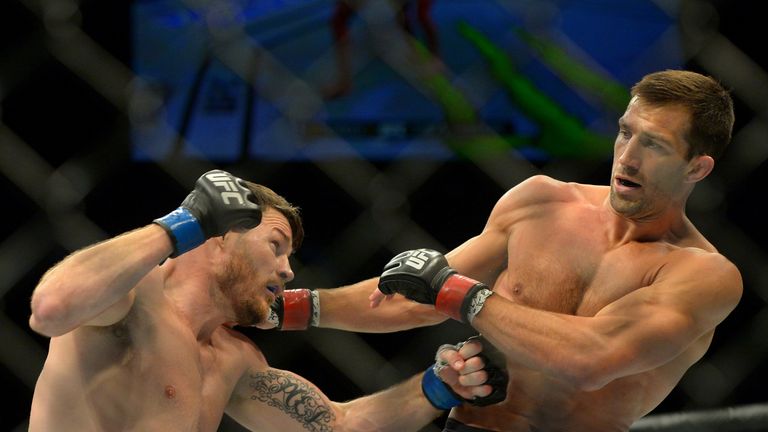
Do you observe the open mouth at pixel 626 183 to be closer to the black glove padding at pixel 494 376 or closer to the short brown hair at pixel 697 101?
the short brown hair at pixel 697 101

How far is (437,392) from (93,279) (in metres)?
0.67

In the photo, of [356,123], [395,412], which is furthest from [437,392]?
[356,123]

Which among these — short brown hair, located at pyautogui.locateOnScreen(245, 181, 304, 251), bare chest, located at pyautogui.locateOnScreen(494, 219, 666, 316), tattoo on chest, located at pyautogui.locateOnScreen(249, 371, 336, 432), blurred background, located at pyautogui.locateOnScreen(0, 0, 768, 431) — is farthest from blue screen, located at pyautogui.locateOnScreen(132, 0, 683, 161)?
bare chest, located at pyautogui.locateOnScreen(494, 219, 666, 316)

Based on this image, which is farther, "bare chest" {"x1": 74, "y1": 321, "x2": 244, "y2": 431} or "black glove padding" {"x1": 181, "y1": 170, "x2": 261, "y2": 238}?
"bare chest" {"x1": 74, "y1": 321, "x2": 244, "y2": 431}

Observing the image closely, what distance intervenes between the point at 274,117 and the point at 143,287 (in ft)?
3.25

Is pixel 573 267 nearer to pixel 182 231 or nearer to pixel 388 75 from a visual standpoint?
pixel 182 231

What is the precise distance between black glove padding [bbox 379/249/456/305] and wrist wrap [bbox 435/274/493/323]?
0.04 feet

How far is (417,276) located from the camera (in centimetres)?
179

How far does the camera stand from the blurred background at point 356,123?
2.50 meters

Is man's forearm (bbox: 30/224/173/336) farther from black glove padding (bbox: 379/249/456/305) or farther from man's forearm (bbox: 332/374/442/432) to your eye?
man's forearm (bbox: 332/374/442/432)

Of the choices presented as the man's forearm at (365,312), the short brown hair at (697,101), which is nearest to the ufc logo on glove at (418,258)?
the man's forearm at (365,312)

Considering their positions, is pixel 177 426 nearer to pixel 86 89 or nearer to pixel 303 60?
pixel 86 89

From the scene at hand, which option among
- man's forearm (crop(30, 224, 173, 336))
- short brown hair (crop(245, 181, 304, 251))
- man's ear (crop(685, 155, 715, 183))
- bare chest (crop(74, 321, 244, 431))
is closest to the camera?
man's forearm (crop(30, 224, 173, 336))

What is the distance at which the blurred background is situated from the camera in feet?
8.20
